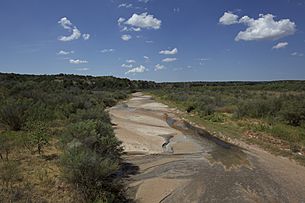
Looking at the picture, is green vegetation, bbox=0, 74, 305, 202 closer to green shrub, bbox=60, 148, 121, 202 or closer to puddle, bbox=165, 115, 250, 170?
green shrub, bbox=60, 148, 121, 202

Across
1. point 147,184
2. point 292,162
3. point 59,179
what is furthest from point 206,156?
point 59,179

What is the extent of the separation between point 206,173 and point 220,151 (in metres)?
4.58

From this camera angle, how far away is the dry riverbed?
33.0 ft

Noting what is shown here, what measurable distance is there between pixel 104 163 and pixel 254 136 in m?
13.7

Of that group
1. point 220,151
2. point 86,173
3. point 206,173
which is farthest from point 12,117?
point 220,151

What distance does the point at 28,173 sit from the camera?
10.6 meters

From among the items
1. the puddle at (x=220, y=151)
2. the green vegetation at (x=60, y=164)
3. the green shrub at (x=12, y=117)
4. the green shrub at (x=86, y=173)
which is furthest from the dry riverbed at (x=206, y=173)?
the green shrub at (x=12, y=117)

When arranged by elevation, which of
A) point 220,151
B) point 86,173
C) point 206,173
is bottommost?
point 220,151

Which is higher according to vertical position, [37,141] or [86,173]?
[37,141]

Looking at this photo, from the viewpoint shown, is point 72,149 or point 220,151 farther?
A: point 220,151

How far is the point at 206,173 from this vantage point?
12.4 meters

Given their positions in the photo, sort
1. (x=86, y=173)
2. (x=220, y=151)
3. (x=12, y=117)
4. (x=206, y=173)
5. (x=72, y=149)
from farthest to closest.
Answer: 1. (x=12, y=117)
2. (x=220, y=151)
3. (x=206, y=173)
4. (x=72, y=149)
5. (x=86, y=173)

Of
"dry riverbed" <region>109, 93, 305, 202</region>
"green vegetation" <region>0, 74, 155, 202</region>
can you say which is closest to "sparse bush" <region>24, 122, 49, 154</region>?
"green vegetation" <region>0, 74, 155, 202</region>

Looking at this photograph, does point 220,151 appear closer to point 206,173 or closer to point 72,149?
point 206,173
